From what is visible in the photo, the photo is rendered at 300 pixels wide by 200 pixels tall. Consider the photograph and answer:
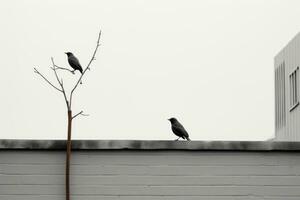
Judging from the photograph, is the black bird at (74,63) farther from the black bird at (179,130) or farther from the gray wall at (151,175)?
the gray wall at (151,175)

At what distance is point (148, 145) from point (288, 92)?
26.8m

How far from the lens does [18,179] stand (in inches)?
391

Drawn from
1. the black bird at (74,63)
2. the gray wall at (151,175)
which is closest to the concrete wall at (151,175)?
the gray wall at (151,175)

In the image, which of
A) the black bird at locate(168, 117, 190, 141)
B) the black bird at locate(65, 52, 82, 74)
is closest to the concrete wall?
the black bird at locate(168, 117, 190, 141)

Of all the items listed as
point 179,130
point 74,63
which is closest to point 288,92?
point 74,63

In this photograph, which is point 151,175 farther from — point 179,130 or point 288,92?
point 288,92

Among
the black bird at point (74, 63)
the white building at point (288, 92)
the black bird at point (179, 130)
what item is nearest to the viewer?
the black bird at point (179, 130)

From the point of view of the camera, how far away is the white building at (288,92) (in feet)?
113

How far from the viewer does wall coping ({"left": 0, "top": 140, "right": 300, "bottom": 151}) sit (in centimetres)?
995

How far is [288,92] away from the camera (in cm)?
3619


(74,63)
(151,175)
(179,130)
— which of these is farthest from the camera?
(74,63)

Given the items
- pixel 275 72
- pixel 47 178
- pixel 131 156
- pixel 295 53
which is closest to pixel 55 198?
pixel 47 178

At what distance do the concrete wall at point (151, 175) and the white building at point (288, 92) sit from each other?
23.2m

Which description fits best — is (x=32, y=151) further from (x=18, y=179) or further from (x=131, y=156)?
(x=131, y=156)
